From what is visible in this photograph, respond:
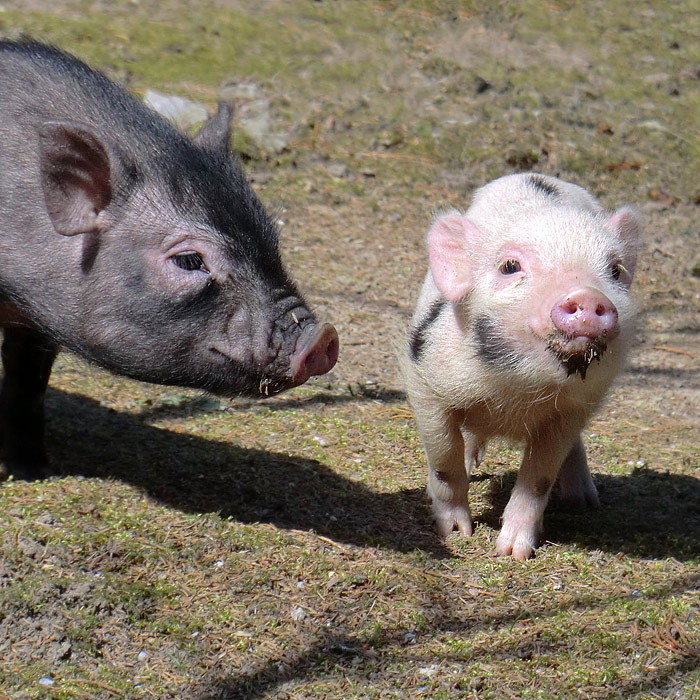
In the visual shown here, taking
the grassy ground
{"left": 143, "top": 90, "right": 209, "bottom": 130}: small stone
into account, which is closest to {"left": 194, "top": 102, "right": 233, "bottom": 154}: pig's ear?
the grassy ground

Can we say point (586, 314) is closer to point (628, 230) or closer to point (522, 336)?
point (522, 336)

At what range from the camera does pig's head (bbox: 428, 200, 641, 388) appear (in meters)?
3.45

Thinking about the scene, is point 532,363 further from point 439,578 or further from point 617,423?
point 617,423

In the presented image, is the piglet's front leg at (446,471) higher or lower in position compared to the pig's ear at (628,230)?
lower

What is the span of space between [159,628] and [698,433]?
3476 millimetres

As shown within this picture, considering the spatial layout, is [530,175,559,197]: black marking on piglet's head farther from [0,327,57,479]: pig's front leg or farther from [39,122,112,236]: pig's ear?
[0,327,57,479]: pig's front leg

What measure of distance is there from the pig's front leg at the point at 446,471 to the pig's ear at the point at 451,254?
576 millimetres

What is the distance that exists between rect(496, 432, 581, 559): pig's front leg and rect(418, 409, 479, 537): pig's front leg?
228 millimetres

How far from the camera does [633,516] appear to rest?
465cm

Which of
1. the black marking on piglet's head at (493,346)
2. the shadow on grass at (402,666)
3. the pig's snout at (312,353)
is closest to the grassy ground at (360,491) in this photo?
the shadow on grass at (402,666)

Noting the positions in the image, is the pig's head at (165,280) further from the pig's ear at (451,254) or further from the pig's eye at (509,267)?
the pig's eye at (509,267)

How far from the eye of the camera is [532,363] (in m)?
3.68

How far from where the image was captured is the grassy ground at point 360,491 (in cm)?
347

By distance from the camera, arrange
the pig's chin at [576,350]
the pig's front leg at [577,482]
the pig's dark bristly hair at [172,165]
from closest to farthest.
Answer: the pig's chin at [576,350] → the pig's dark bristly hair at [172,165] → the pig's front leg at [577,482]
